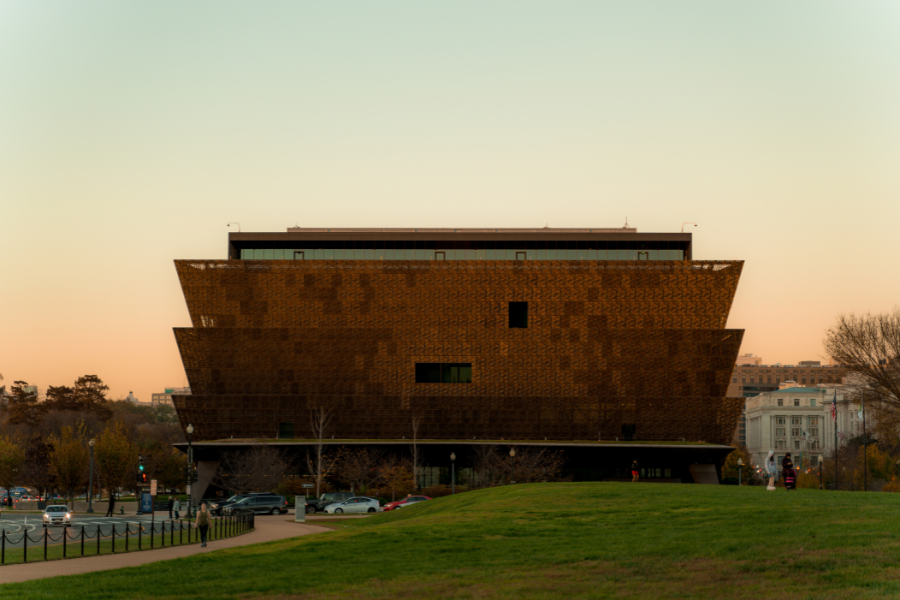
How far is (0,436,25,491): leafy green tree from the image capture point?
332ft

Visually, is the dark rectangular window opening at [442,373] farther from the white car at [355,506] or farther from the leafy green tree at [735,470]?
the leafy green tree at [735,470]

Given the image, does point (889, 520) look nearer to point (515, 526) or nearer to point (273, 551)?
point (515, 526)

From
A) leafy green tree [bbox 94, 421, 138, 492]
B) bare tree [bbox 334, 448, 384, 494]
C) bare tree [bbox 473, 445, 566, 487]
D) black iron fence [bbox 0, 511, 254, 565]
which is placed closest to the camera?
black iron fence [bbox 0, 511, 254, 565]

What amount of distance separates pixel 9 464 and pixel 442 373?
2032 inches

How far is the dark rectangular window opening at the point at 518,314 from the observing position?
321 feet

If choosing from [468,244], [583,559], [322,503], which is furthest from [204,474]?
[583,559]

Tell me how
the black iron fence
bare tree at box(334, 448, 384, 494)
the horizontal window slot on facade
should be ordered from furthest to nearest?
the horizontal window slot on facade
bare tree at box(334, 448, 384, 494)
the black iron fence

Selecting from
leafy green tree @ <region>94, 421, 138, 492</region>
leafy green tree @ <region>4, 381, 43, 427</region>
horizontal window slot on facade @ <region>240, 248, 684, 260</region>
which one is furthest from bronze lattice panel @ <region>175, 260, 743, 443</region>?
leafy green tree @ <region>4, 381, 43, 427</region>

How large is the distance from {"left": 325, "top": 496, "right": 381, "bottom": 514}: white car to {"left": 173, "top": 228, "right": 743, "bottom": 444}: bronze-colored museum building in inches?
1088

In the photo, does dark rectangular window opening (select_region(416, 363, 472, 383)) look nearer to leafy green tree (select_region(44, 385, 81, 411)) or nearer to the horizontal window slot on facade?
the horizontal window slot on facade

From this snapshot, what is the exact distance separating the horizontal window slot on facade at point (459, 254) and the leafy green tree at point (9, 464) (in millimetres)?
35736

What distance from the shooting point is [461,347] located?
9756 cm

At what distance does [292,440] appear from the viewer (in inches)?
3748

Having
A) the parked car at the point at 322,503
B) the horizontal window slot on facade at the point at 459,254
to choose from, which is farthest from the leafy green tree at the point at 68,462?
the parked car at the point at 322,503
